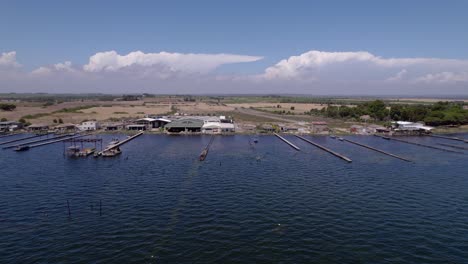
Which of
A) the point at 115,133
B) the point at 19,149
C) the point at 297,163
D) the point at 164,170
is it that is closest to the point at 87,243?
the point at 164,170

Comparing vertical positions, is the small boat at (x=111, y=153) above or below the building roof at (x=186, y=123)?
below

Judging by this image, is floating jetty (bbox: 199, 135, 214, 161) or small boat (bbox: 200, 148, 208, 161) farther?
floating jetty (bbox: 199, 135, 214, 161)

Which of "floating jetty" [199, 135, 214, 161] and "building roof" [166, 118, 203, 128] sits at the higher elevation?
"building roof" [166, 118, 203, 128]

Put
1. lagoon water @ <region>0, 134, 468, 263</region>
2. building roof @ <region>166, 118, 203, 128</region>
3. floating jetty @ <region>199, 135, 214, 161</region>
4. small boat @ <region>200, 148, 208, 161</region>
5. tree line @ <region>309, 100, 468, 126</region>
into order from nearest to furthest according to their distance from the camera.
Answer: lagoon water @ <region>0, 134, 468, 263</region>, small boat @ <region>200, 148, 208, 161</region>, floating jetty @ <region>199, 135, 214, 161</region>, building roof @ <region>166, 118, 203, 128</region>, tree line @ <region>309, 100, 468, 126</region>

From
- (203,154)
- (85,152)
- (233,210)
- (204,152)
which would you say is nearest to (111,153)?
(85,152)

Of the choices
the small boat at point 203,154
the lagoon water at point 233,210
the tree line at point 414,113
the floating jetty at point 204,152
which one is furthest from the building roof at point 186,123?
the tree line at point 414,113

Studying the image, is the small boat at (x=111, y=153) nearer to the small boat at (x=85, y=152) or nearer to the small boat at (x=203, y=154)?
the small boat at (x=85, y=152)

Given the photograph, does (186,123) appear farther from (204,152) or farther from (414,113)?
(414,113)

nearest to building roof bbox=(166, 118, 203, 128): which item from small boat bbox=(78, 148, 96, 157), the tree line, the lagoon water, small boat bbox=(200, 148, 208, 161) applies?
small boat bbox=(200, 148, 208, 161)

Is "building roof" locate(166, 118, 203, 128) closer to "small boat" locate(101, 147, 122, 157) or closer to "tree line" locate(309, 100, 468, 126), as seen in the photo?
"small boat" locate(101, 147, 122, 157)
